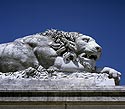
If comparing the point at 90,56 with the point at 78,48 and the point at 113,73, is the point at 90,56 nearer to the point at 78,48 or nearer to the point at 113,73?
the point at 78,48

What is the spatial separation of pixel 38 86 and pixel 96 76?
1312 millimetres

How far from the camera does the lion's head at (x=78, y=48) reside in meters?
7.10

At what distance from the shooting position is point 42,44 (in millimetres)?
7273

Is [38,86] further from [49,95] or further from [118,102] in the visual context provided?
[118,102]

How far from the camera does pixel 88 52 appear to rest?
720 cm

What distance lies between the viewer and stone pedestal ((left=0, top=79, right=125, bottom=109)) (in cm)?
587

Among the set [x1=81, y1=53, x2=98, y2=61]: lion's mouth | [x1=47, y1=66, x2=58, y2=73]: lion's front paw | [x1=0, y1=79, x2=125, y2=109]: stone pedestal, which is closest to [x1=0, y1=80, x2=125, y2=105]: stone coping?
[x1=0, y1=79, x2=125, y2=109]: stone pedestal

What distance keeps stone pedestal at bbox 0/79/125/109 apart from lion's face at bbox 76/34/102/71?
1102 millimetres

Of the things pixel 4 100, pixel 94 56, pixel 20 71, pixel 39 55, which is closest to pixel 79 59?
pixel 94 56

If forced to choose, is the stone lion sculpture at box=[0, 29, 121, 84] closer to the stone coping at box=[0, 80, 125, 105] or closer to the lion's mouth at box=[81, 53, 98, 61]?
the lion's mouth at box=[81, 53, 98, 61]

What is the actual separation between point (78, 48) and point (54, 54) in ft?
1.99

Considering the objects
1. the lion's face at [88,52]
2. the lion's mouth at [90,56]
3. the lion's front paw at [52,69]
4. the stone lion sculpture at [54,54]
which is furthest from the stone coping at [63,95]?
the lion's mouth at [90,56]

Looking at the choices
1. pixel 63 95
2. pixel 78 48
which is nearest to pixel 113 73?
pixel 78 48

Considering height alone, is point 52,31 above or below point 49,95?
above
